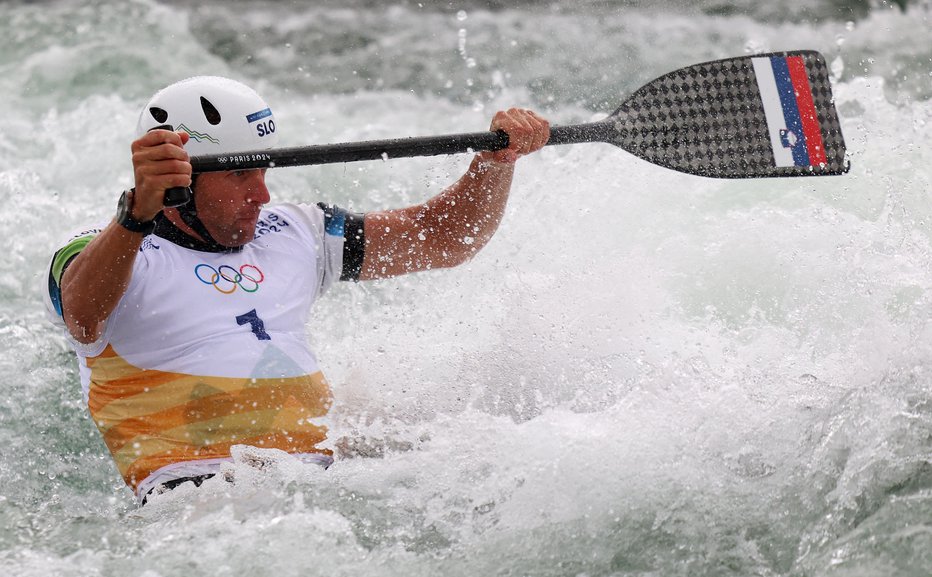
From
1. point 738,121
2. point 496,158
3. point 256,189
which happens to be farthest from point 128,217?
point 738,121

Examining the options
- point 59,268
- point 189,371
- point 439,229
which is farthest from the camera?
point 439,229

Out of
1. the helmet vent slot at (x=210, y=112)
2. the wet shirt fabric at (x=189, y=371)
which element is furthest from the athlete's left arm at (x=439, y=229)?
the helmet vent slot at (x=210, y=112)

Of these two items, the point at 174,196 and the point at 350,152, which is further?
the point at 350,152

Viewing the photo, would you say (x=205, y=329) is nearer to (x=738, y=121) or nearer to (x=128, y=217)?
(x=128, y=217)

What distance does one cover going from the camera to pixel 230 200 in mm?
3020

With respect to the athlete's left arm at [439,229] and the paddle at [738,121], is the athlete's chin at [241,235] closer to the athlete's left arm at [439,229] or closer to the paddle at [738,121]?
the athlete's left arm at [439,229]

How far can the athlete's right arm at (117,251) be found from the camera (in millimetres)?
2555

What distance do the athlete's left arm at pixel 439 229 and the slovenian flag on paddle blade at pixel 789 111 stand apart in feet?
2.73

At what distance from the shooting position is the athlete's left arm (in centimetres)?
335

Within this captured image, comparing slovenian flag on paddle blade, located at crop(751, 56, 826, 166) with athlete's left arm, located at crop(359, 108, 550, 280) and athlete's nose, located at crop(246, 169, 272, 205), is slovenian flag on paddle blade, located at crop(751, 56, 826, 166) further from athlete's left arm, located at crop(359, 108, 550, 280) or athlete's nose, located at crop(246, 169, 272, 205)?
athlete's nose, located at crop(246, 169, 272, 205)

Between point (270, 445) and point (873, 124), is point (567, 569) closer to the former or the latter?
point (270, 445)

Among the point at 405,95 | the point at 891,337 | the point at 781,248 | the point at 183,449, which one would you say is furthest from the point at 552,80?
the point at 183,449

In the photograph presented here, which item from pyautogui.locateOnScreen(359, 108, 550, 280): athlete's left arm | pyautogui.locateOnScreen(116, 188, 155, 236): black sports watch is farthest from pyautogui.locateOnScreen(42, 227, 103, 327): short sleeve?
pyautogui.locateOnScreen(359, 108, 550, 280): athlete's left arm

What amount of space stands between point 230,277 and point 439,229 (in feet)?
2.16
